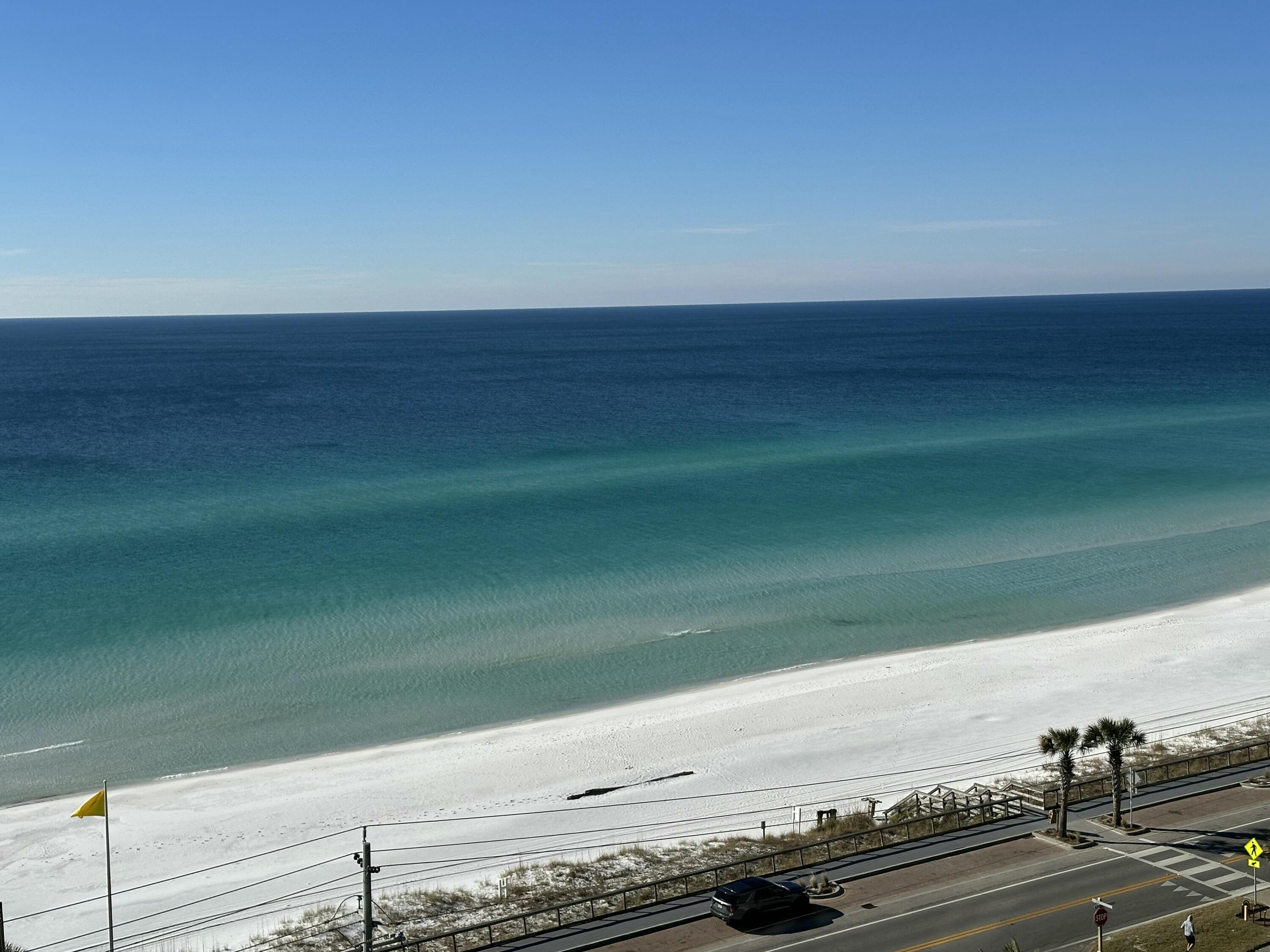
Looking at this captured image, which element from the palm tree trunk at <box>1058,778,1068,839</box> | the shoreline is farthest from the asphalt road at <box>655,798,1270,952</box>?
the shoreline

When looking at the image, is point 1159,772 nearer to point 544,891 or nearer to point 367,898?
point 544,891

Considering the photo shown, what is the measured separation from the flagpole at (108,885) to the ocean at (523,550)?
28.5ft

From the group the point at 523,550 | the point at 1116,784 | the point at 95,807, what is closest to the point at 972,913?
the point at 1116,784

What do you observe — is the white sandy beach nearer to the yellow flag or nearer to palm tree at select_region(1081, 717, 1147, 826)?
the yellow flag

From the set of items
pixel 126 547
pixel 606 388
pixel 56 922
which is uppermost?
pixel 606 388

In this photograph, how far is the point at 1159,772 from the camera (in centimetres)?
3272

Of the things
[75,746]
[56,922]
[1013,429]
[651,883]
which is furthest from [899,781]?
[1013,429]

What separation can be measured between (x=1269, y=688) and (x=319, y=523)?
172ft

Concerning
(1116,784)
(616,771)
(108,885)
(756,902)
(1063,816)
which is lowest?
(616,771)

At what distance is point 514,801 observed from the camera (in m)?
34.3

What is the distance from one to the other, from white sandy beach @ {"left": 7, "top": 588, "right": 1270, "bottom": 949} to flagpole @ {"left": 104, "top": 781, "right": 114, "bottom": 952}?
0.27 metres

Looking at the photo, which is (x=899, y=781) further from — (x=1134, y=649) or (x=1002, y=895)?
(x=1134, y=649)

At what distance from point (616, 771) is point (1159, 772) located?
16898mm

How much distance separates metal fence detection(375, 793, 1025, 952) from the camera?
79.2 ft
